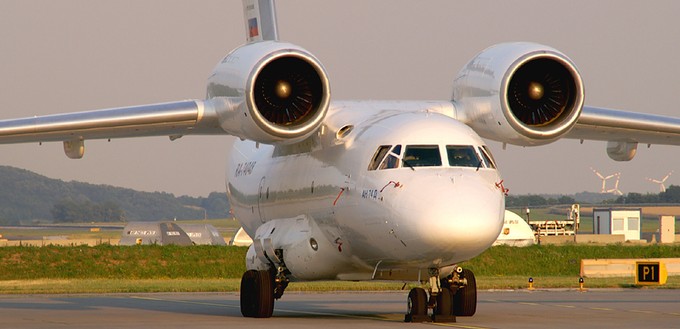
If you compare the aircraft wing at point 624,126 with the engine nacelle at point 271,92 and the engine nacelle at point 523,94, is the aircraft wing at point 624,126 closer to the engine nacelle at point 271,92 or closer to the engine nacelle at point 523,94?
the engine nacelle at point 523,94

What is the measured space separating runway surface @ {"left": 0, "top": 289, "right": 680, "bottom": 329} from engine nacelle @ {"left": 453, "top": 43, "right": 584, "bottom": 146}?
9.83 feet

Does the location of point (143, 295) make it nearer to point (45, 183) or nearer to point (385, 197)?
point (385, 197)

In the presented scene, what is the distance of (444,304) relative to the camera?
687 inches

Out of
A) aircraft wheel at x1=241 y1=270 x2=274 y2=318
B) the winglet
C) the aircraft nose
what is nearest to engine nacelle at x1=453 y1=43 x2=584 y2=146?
the aircraft nose

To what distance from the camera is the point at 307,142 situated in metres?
19.5

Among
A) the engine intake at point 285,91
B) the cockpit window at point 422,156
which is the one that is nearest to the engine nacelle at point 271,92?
the engine intake at point 285,91

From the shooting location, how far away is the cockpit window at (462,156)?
16906mm

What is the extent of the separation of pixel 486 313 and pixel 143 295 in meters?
11.1

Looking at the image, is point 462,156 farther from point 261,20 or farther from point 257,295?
point 261,20

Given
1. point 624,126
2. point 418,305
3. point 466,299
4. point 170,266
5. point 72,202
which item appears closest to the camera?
point 418,305

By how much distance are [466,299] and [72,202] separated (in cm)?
8723

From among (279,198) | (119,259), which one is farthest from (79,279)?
(279,198)

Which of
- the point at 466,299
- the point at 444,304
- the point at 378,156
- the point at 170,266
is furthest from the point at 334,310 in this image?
the point at 170,266

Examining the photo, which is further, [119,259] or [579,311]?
[119,259]
